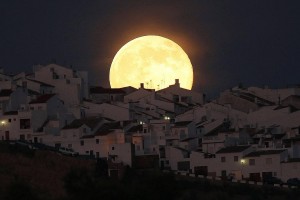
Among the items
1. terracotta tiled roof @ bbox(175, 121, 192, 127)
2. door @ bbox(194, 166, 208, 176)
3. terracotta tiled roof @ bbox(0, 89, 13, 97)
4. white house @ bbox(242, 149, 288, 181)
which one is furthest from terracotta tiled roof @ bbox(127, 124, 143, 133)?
terracotta tiled roof @ bbox(0, 89, 13, 97)

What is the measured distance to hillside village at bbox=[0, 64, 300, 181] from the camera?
253 ft

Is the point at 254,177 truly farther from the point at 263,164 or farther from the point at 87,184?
the point at 87,184

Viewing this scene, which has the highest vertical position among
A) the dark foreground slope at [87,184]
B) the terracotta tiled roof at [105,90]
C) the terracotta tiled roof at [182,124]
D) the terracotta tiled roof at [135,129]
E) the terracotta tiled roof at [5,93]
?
the terracotta tiled roof at [105,90]

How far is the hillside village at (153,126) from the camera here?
253 feet

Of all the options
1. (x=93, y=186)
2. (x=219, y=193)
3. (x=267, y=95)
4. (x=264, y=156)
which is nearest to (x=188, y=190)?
(x=219, y=193)

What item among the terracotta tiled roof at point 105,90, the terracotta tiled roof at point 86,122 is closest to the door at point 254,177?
the terracotta tiled roof at point 86,122

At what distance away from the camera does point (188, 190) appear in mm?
69562

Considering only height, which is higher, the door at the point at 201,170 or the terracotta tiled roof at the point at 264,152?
the terracotta tiled roof at the point at 264,152

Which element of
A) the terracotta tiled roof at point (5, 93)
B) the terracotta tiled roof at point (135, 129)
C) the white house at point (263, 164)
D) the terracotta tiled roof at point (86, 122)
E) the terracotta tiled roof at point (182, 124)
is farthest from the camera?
the terracotta tiled roof at point (5, 93)

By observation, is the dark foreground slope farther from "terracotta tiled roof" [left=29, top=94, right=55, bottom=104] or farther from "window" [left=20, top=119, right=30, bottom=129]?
"terracotta tiled roof" [left=29, top=94, right=55, bottom=104]

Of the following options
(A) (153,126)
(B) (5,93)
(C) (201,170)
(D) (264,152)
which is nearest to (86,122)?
(A) (153,126)

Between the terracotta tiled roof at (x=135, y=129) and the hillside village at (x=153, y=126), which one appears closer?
the hillside village at (x=153, y=126)

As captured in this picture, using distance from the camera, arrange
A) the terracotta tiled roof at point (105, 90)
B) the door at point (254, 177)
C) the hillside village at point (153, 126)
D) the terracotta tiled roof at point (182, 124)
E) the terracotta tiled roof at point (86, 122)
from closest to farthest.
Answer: the door at point (254, 177) < the hillside village at point (153, 126) < the terracotta tiled roof at point (86, 122) < the terracotta tiled roof at point (182, 124) < the terracotta tiled roof at point (105, 90)

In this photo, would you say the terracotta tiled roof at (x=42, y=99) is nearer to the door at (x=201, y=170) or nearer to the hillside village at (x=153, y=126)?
the hillside village at (x=153, y=126)
